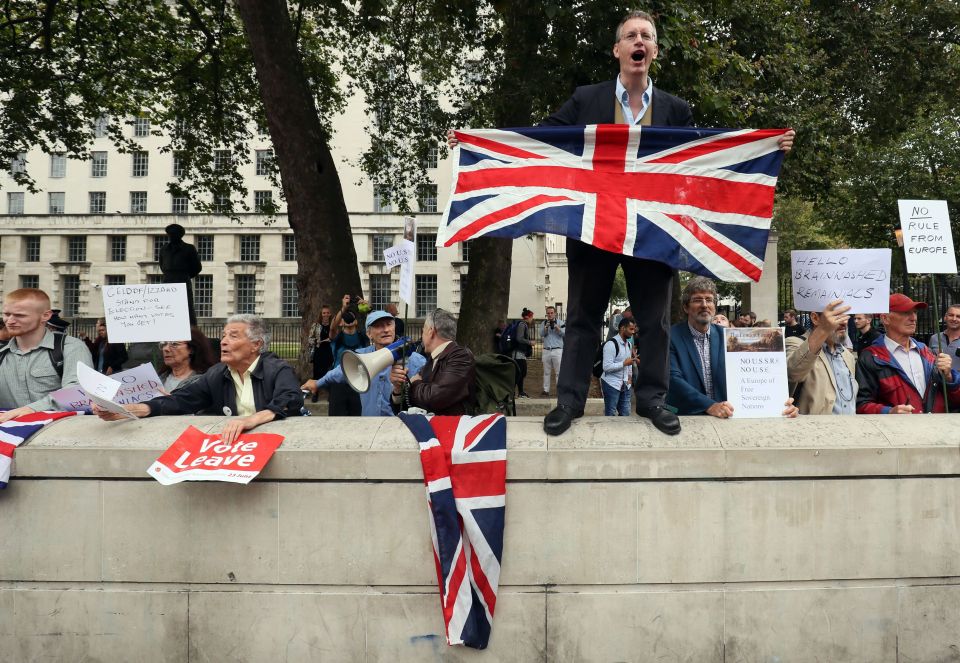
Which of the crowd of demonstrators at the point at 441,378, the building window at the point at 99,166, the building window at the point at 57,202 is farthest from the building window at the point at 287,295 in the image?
the crowd of demonstrators at the point at 441,378

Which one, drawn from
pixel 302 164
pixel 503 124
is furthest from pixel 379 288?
pixel 302 164

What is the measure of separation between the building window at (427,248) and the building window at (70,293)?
92.4 ft

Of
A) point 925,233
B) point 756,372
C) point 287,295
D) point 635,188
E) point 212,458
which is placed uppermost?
point 287,295

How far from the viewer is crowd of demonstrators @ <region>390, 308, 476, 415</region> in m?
4.89

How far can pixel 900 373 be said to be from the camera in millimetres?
5301

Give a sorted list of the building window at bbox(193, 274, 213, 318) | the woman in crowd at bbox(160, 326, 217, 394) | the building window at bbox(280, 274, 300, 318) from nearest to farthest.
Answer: the woman in crowd at bbox(160, 326, 217, 394)
the building window at bbox(280, 274, 300, 318)
the building window at bbox(193, 274, 213, 318)

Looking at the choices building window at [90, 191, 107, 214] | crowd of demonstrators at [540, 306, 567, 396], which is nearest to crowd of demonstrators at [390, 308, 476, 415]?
crowd of demonstrators at [540, 306, 567, 396]

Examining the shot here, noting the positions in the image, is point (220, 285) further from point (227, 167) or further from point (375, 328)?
point (375, 328)

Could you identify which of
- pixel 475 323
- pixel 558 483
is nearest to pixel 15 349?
pixel 558 483

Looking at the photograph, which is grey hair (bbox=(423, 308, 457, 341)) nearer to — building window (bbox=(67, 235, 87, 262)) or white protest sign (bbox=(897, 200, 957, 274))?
white protest sign (bbox=(897, 200, 957, 274))

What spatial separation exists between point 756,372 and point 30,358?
4.51 metres

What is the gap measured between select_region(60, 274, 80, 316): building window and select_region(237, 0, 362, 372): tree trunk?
59.3 meters

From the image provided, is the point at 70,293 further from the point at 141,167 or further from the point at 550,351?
the point at 550,351

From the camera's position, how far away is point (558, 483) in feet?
13.2
